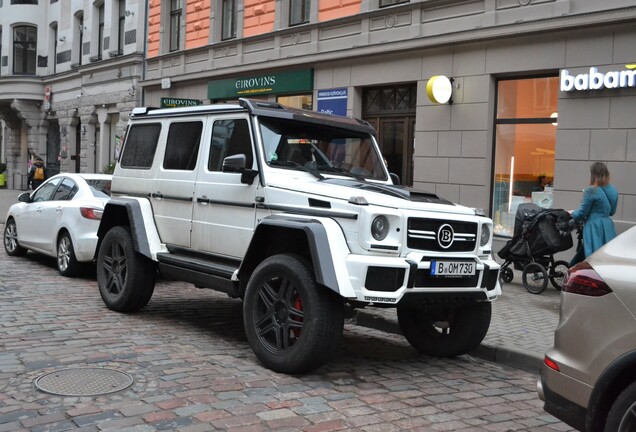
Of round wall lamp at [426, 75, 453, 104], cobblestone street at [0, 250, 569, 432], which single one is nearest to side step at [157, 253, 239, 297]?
cobblestone street at [0, 250, 569, 432]

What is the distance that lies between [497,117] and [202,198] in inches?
316

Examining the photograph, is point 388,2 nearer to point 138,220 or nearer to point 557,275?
point 557,275

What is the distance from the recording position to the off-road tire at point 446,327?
20.7ft

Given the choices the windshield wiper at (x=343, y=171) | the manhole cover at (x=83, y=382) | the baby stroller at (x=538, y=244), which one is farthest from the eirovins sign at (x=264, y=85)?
the manhole cover at (x=83, y=382)

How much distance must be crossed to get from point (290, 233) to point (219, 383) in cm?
134

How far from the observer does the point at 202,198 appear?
6887 mm

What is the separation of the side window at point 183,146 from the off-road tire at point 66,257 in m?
3.48

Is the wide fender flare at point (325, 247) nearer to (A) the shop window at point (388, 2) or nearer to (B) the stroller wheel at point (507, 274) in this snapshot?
(B) the stroller wheel at point (507, 274)

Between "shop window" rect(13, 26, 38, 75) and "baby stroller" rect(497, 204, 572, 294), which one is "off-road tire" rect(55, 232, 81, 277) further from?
"shop window" rect(13, 26, 38, 75)

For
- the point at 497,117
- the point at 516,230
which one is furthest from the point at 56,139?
the point at 516,230

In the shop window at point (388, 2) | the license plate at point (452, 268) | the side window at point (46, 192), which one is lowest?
the license plate at point (452, 268)

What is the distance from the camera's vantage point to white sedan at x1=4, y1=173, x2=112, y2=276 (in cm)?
1009

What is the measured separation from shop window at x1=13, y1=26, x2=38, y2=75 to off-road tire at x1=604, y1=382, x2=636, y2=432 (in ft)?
118

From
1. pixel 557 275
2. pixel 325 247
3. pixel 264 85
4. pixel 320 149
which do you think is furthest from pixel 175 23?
pixel 325 247
